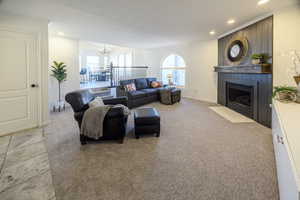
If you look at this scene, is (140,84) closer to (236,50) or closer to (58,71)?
(58,71)

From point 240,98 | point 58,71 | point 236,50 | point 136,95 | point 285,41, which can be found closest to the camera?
point 285,41

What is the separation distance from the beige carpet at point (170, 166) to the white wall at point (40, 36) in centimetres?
68

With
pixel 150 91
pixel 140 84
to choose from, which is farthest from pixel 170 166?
pixel 140 84

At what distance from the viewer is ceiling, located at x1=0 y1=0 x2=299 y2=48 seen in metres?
3.05

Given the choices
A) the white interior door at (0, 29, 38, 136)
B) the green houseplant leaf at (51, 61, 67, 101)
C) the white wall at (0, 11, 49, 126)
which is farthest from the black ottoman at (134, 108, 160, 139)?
the green houseplant leaf at (51, 61, 67, 101)

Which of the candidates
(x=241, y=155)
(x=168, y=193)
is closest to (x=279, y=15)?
(x=241, y=155)

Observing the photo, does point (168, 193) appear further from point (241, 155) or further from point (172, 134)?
point (172, 134)

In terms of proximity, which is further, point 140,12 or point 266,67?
point 266,67

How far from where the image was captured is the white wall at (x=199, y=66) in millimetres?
6680

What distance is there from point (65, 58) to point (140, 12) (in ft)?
11.6

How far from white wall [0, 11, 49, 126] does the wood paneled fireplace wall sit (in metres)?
4.79

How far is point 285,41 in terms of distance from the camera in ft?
11.2

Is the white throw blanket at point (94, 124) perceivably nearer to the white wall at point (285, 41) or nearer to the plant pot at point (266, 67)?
the plant pot at point (266, 67)

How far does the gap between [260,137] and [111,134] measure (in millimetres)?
2766
